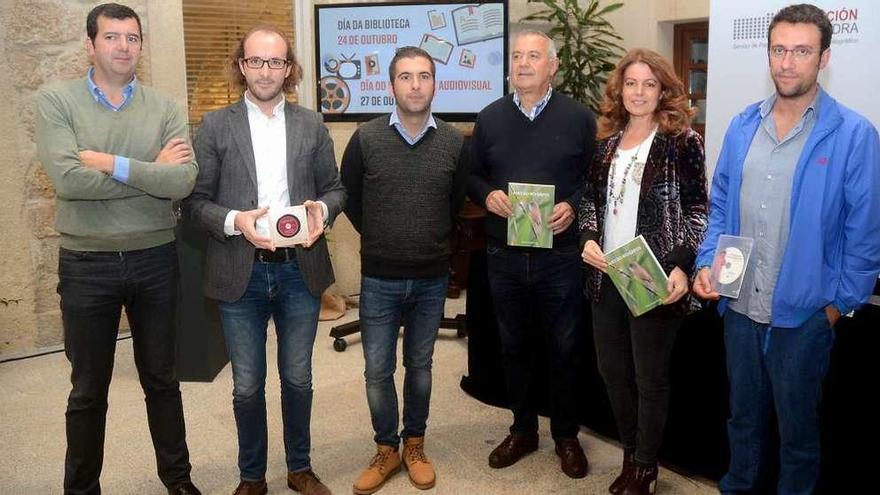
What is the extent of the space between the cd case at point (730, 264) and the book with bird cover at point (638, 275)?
18 cm

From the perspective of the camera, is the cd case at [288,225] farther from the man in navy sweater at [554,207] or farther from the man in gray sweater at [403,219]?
the man in navy sweater at [554,207]

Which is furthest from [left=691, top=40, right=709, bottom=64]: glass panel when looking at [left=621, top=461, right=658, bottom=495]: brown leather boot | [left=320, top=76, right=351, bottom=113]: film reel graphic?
[left=621, top=461, right=658, bottom=495]: brown leather boot

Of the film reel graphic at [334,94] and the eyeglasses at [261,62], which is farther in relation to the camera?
the film reel graphic at [334,94]

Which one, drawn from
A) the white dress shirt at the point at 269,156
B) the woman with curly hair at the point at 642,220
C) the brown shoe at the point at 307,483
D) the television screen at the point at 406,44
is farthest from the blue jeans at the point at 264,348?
the television screen at the point at 406,44

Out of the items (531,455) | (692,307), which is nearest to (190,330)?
(531,455)

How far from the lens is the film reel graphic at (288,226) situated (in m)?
2.57

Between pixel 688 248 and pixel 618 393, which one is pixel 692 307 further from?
pixel 618 393

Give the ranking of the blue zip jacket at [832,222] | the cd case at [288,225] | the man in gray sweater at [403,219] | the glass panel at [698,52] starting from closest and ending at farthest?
the blue zip jacket at [832,222] < the cd case at [288,225] < the man in gray sweater at [403,219] < the glass panel at [698,52]

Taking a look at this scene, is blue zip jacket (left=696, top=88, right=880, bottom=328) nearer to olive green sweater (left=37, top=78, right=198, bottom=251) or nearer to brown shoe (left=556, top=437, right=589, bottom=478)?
brown shoe (left=556, top=437, right=589, bottom=478)

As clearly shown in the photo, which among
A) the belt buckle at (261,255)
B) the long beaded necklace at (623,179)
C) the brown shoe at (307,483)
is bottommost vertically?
the brown shoe at (307,483)

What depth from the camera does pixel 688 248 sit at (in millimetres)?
2572

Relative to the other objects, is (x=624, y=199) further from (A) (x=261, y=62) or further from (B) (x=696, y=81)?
(B) (x=696, y=81)

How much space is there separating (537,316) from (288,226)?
1.11m

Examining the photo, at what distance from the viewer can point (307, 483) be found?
3000 mm
